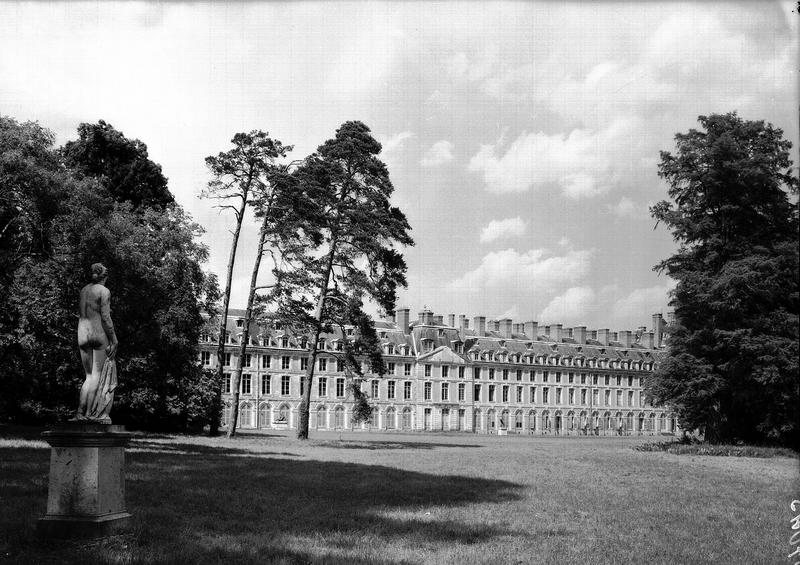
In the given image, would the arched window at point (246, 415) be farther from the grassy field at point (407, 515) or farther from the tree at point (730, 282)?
the grassy field at point (407, 515)

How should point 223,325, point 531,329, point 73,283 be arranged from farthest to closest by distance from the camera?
point 531,329
point 223,325
point 73,283

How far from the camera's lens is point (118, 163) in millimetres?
44344

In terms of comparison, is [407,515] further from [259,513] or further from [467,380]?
[467,380]

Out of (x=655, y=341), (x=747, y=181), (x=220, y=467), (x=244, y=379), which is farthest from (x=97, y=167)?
(x=655, y=341)

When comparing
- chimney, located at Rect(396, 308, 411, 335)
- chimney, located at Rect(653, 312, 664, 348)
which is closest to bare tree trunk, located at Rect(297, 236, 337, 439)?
chimney, located at Rect(396, 308, 411, 335)

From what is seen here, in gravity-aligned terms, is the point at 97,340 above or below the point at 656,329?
below

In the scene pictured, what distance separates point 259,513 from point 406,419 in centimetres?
8570

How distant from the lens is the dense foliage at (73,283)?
85.0ft

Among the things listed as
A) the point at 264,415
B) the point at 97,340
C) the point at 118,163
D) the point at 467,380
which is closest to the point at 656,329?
the point at 467,380

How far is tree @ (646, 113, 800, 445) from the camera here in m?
32.3

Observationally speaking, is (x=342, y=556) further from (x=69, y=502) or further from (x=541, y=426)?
(x=541, y=426)

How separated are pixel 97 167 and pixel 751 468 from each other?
37.1 meters

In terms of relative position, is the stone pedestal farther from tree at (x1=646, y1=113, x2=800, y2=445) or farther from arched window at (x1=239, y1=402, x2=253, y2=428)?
arched window at (x1=239, y1=402, x2=253, y2=428)

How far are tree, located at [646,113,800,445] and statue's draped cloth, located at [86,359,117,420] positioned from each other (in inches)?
1108
